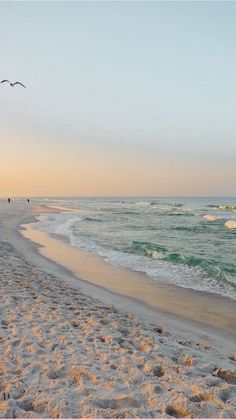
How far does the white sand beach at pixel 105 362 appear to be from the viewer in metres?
3.86

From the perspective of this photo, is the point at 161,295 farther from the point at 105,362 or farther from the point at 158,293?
the point at 105,362

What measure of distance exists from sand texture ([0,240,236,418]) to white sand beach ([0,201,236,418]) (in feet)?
0.04

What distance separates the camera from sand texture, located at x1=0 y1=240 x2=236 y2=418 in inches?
151

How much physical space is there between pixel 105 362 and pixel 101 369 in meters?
0.25

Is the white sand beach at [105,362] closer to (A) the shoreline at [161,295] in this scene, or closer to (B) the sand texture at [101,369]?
(B) the sand texture at [101,369]

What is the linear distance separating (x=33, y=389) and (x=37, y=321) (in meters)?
2.47

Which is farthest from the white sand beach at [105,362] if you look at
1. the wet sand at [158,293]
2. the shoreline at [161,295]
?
the wet sand at [158,293]

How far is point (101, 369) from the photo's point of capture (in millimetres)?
4684

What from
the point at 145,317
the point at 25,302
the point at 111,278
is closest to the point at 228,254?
the point at 111,278

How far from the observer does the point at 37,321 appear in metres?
6.50

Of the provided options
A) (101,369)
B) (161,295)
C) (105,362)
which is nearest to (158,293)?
(161,295)

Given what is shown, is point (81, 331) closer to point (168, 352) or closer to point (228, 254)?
point (168, 352)

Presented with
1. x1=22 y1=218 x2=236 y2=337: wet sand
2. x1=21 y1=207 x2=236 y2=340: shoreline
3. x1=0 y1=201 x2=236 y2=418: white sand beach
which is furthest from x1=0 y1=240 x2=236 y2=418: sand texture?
x1=22 y1=218 x2=236 y2=337: wet sand

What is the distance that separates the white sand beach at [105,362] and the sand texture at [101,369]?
0.01m
